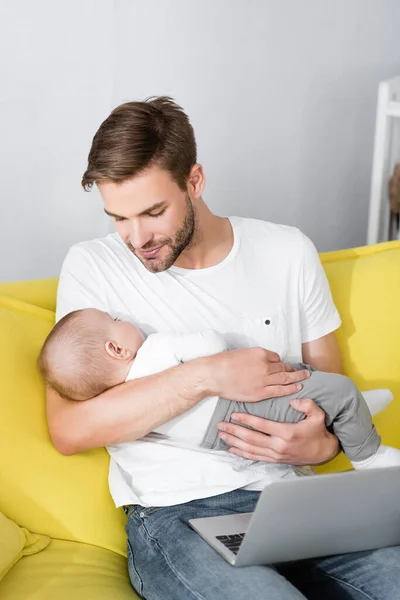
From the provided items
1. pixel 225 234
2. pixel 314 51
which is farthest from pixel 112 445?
pixel 314 51

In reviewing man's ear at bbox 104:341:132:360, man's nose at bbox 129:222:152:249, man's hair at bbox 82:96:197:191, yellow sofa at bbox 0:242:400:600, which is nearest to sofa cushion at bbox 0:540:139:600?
yellow sofa at bbox 0:242:400:600

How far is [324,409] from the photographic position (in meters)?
1.78

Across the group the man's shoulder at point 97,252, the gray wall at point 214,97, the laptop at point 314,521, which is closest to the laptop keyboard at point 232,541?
the laptop at point 314,521

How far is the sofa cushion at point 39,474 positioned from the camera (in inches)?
71.0

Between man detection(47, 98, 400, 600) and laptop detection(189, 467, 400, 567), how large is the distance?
0.04m

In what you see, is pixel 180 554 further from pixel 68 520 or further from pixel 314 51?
pixel 314 51

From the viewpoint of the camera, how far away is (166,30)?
260 cm

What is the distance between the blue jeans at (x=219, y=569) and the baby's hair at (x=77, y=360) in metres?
0.26

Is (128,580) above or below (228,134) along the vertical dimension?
below

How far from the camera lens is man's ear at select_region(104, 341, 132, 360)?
175cm

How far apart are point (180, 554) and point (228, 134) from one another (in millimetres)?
1546

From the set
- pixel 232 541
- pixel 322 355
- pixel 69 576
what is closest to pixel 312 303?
pixel 322 355

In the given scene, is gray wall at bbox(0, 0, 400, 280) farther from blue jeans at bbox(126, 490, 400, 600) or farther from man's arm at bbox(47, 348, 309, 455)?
blue jeans at bbox(126, 490, 400, 600)

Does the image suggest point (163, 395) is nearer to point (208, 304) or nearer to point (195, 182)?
point (208, 304)
